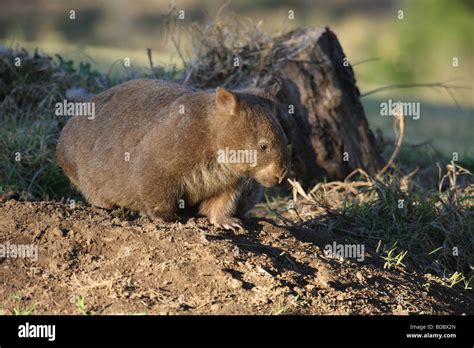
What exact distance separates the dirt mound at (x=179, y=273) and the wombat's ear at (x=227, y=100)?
0.88m

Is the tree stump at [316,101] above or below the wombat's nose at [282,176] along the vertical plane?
above

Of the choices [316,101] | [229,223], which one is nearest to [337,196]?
[316,101]

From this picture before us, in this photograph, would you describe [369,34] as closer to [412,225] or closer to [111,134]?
[412,225]

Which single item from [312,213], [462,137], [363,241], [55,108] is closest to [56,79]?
[55,108]

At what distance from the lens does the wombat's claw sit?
614cm

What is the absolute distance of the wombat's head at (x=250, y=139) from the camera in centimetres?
596

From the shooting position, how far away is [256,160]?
5.98 metres

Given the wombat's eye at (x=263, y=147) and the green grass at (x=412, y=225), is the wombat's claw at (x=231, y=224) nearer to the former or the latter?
the wombat's eye at (x=263, y=147)

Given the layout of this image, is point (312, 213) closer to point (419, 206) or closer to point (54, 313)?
point (419, 206)

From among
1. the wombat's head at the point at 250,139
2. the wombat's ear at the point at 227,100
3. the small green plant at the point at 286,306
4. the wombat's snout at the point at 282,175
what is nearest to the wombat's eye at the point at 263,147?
the wombat's head at the point at 250,139

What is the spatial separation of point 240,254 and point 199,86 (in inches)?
155

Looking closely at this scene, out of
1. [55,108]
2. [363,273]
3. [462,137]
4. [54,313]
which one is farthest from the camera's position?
[462,137]

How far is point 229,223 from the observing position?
621cm

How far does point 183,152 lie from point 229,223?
63 cm
